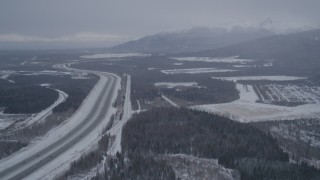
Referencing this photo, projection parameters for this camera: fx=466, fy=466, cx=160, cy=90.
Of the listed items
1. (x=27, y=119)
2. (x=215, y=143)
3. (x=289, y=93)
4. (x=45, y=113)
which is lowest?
(x=289, y=93)

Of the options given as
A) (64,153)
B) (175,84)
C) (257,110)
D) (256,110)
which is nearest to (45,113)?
A: (64,153)

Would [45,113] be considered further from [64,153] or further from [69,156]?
[69,156]

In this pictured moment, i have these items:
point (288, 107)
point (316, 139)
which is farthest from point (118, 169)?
point (288, 107)

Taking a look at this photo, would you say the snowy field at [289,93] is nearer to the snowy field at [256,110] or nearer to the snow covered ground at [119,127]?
the snowy field at [256,110]

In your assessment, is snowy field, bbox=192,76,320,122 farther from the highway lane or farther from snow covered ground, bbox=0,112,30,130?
snow covered ground, bbox=0,112,30,130

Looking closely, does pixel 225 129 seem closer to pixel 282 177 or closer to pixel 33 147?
pixel 282 177
